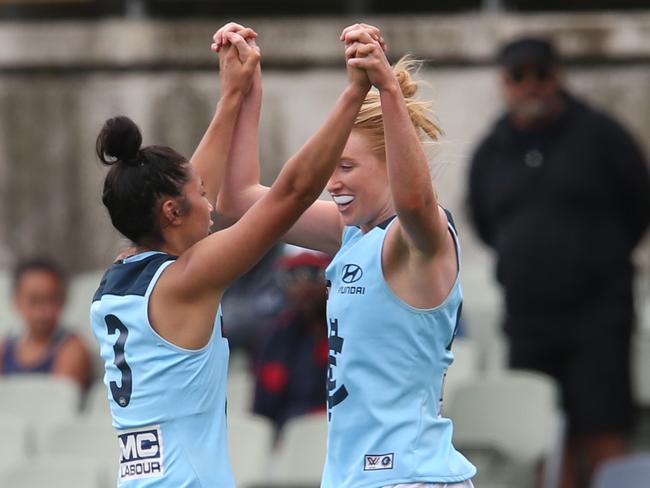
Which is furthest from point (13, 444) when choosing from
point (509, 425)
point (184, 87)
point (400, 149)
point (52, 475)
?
point (400, 149)

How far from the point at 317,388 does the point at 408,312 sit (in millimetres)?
3037

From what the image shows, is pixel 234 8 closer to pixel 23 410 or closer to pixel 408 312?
pixel 23 410

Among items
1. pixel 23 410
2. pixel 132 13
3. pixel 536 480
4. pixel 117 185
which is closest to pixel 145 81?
pixel 132 13

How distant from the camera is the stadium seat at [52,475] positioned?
17.6ft

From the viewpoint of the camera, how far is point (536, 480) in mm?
6469

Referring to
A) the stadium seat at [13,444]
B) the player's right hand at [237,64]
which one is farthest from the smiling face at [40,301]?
the player's right hand at [237,64]

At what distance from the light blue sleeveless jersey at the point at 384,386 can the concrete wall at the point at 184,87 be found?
454 cm

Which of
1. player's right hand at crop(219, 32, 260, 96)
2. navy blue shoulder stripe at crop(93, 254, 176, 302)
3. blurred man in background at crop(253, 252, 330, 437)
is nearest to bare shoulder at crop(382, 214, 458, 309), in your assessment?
navy blue shoulder stripe at crop(93, 254, 176, 302)

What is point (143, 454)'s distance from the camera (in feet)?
10.8

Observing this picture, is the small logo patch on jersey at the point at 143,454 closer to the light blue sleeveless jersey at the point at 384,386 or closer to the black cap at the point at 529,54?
the light blue sleeveless jersey at the point at 384,386

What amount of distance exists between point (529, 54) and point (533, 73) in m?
0.08

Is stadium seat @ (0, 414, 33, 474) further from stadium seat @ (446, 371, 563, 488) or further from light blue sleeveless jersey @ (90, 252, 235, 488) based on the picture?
light blue sleeveless jersey @ (90, 252, 235, 488)

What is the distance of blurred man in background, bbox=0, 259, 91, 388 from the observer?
7078 millimetres

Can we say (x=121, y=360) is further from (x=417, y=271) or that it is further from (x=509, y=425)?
(x=509, y=425)
